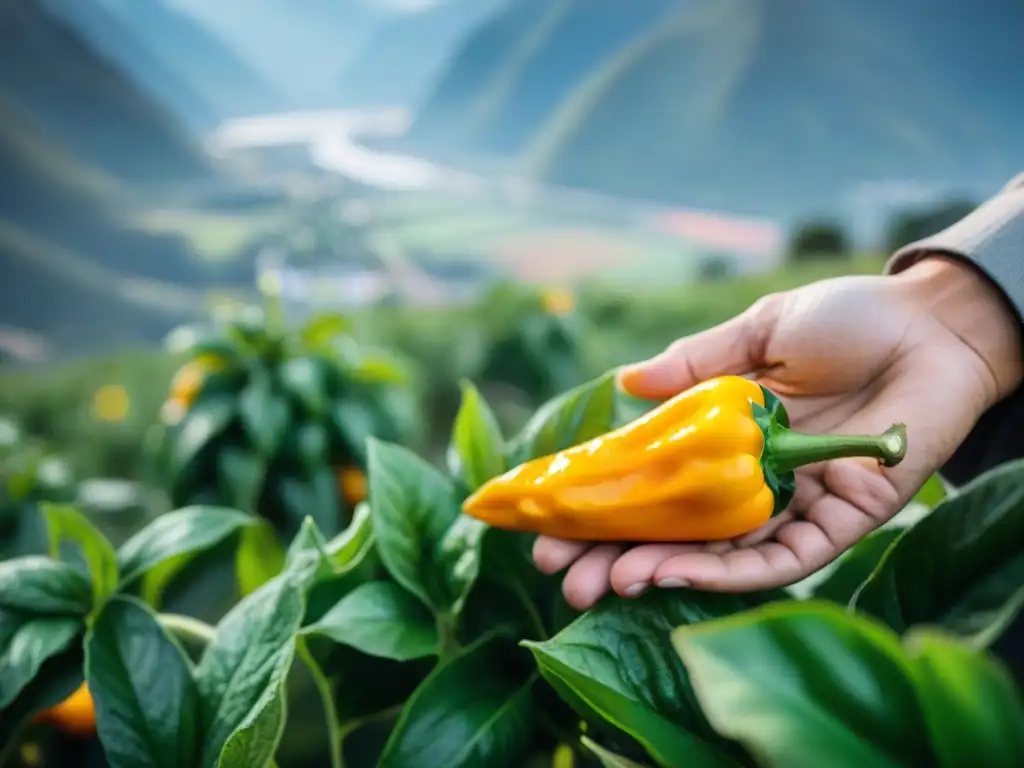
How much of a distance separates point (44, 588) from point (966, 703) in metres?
0.68

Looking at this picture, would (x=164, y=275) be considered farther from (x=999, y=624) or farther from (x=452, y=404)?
(x=999, y=624)

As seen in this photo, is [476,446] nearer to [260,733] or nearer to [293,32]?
[260,733]

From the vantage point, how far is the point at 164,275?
2785 mm

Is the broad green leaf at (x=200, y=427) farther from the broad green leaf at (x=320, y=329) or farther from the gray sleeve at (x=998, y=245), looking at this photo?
the gray sleeve at (x=998, y=245)

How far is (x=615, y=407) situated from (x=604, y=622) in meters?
0.25

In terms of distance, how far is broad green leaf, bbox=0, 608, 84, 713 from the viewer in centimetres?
67

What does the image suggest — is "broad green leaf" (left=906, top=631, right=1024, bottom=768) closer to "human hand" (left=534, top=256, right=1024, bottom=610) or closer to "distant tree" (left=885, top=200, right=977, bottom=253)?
"human hand" (left=534, top=256, right=1024, bottom=610)

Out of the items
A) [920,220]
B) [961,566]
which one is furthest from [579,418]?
[920,220]

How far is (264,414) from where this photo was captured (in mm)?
1458

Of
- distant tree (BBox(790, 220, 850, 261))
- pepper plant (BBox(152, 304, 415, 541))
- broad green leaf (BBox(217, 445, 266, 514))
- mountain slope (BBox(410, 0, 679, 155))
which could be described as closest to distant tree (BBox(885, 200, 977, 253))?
distant tree (BBox(790, 220, 850, 261))

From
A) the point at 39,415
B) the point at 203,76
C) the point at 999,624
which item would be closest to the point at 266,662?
the point at 999,624

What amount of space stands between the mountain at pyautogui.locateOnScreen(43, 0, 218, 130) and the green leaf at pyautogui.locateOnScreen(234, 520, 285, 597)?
8.20ft

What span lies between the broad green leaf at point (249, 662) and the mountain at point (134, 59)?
8.92 feet

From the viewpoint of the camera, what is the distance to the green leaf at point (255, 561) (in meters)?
0.86
